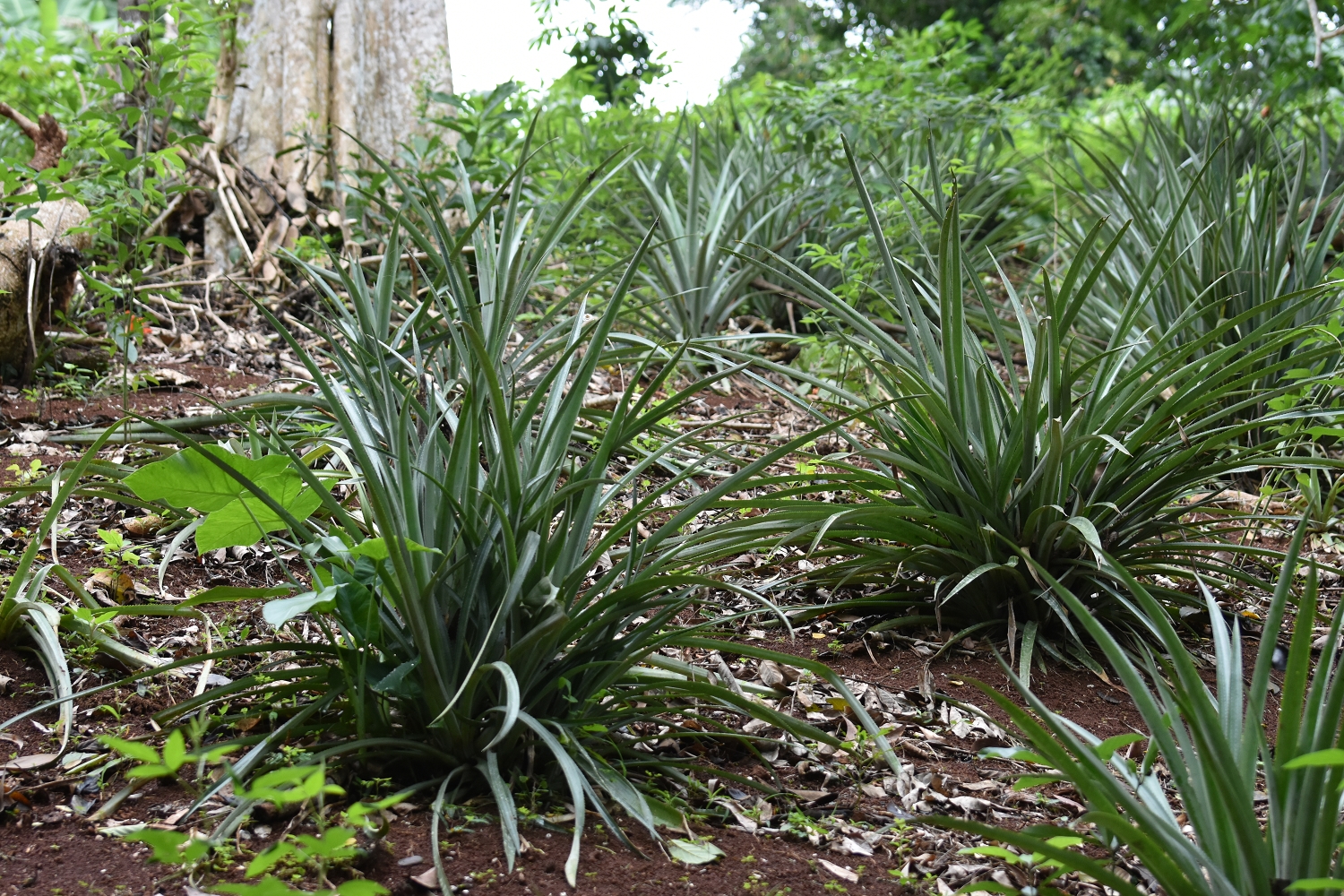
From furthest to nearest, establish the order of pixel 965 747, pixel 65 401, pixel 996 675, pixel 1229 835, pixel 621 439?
pixel 65 401
pixel 996 675
pixel 965 747
pixel 621 439
pixel 1229 835

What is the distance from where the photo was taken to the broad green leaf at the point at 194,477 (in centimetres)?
152

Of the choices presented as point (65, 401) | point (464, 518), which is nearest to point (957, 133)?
point (65, 401)

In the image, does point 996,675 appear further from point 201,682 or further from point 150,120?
point 150,120

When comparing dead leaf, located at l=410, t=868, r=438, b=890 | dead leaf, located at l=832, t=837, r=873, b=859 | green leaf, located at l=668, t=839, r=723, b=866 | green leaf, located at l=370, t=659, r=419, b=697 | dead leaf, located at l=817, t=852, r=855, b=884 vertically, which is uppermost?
green leaf, located at l=370, t=659, r=419, b=697

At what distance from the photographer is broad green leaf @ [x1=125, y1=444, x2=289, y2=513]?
1.52 m

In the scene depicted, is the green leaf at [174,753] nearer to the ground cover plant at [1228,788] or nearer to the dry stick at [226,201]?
the ground cover plant at [1228,788]

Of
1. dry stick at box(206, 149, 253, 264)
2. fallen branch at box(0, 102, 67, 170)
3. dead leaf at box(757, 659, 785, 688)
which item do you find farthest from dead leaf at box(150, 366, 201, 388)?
dead leaf at box(757, 659, 785, 688)

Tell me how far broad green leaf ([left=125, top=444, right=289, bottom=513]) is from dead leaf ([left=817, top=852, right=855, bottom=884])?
1.01 m

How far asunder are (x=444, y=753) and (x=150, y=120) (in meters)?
2.57

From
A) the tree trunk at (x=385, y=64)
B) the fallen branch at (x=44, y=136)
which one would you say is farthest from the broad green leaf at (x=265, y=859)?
the tree trunk at (x=385, y=64)

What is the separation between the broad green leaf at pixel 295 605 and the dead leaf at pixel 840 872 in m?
0.81

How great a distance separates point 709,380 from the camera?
1.63 metres

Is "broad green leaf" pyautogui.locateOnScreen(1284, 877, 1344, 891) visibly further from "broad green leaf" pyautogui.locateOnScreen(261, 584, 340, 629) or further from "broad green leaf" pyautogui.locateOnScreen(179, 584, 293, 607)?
"broad green leaf" pyautogui.locateOnScreen(179, 584, 293, 607)

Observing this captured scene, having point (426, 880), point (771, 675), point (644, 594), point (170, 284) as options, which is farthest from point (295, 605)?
point (170, 284)
